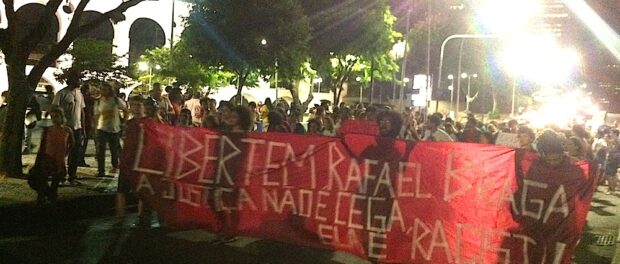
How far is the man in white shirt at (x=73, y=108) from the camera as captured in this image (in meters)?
10.7

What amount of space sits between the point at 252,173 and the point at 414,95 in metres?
19.8

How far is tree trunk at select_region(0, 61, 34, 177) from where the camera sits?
10.4 meters

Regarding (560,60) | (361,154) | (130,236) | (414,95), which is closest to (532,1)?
(361,154)

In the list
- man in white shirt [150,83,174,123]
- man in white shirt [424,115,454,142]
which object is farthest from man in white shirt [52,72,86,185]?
man in white shirt [424,115,454,142]

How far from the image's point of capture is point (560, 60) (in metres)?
30.5

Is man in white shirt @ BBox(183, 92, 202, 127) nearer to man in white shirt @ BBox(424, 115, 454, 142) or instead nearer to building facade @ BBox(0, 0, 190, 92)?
man in white shirt @ BBox(424, 115, 454, 142)

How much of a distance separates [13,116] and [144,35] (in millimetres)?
39290

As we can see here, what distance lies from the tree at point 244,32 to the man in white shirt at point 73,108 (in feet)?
40.0

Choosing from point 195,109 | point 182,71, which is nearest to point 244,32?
point 182,71

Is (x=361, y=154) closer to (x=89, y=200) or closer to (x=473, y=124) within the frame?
(x=89, y=200)

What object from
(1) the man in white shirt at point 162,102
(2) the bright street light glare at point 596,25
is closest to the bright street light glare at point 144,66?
(2) the bright street light glare at point 596,25

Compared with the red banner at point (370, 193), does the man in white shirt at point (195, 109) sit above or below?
above

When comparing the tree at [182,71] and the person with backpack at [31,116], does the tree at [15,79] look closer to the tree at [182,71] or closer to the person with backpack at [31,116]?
the person with backpack at [31,116]

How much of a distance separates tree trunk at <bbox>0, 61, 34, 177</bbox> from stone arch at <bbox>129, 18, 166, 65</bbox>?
1500 inches
